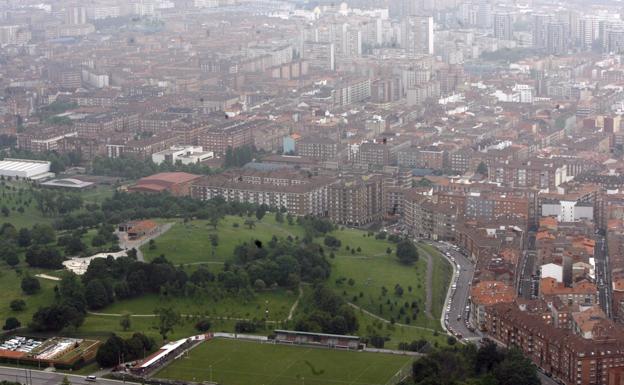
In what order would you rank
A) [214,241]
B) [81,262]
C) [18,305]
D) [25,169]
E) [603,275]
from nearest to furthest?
[18,305], [81,262], [603,275], [214,241], [25,169]

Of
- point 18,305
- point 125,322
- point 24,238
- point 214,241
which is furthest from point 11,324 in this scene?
point 214,241

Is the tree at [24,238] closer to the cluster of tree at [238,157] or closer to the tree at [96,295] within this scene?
the tree at [96,295]

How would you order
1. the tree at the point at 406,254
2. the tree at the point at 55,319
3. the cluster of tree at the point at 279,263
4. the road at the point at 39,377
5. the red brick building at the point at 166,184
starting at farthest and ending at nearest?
the red brick building at the point at 166,184 < the tree at the point at 406,254 < the cluster of tree at the point at 279,263 < the tree at the point at 55,319 < the road at the point at 39,377

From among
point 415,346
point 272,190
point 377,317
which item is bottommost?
point 377,317

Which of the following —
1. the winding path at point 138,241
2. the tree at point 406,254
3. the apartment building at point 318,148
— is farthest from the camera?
the apartment building at point 318,148

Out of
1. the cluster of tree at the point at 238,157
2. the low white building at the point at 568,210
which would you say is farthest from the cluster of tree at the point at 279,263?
the cluster of tree at the point at 238,157

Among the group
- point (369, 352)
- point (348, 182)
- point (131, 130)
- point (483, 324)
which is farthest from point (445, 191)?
point (131, 130)

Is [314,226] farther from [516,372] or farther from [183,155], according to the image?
[183,155]
